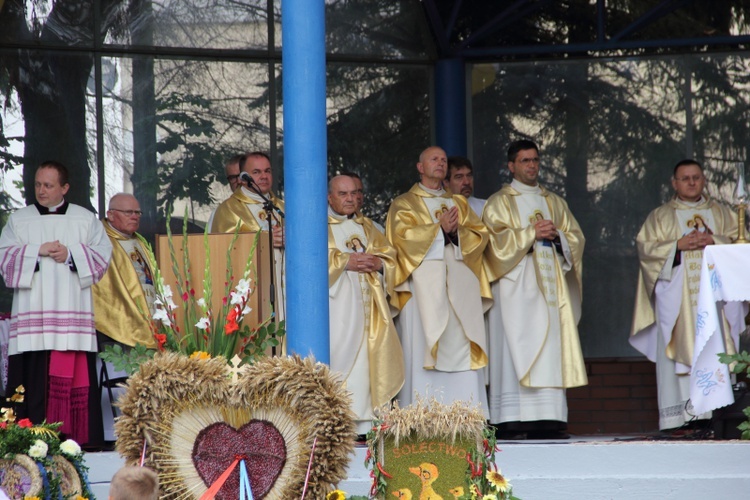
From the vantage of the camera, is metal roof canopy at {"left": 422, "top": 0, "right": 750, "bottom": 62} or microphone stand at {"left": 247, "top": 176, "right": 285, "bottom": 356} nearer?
microphone stand at {"left": 247, "top": 176, "right": 285, "bottom": 356}

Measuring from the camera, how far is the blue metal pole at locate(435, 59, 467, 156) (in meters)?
10.7

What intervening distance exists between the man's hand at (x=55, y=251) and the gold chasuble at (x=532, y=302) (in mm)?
2845

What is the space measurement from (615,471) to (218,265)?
2.34 m

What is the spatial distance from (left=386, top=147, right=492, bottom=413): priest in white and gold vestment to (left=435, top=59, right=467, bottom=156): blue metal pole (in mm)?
2071

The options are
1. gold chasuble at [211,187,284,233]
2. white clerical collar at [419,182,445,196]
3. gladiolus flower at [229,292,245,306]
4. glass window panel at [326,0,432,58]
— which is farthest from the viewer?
glass window panel at [326,0,432,58]

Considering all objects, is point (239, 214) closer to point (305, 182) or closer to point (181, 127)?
point (305, 182)

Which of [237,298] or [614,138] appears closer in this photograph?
[237,298]

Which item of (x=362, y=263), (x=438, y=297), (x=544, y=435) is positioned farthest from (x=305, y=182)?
(x=544, y=435)

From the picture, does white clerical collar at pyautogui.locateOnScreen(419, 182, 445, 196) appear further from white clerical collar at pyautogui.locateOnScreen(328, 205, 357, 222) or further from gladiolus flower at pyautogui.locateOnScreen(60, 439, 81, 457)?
gladiolus flower at pyautogui.locateOnScreen(60, 439, 81, 457)

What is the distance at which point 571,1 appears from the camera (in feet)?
35.7

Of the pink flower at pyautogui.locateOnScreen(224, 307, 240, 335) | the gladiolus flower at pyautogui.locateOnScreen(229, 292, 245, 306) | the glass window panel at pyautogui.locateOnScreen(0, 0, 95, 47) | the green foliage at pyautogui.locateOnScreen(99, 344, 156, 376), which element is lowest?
the green foliage at pyautogui.locateOnScreen(99, 344, 156, 376)

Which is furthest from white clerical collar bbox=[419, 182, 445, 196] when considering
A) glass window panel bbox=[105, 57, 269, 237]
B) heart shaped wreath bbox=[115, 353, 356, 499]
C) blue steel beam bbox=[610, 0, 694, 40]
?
heart shaped wreath bbox=[115, 353, 356, 499]

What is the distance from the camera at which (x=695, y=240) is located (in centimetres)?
879

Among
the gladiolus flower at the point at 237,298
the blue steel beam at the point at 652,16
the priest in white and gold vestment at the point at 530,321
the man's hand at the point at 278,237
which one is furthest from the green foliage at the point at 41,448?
the blue steel beam at the point at 652,16
